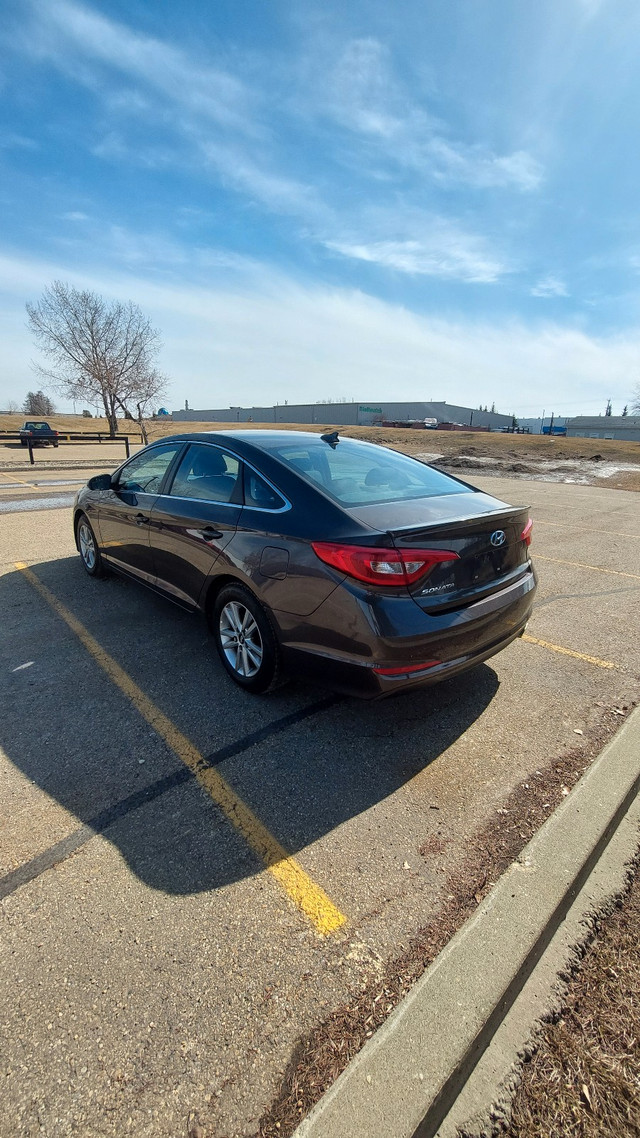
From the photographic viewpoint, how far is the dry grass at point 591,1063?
133 cm

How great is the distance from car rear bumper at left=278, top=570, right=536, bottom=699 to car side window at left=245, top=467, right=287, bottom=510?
29.1 inches

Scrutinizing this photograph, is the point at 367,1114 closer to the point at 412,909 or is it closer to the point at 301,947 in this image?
the point at 301,947

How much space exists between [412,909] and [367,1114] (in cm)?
64

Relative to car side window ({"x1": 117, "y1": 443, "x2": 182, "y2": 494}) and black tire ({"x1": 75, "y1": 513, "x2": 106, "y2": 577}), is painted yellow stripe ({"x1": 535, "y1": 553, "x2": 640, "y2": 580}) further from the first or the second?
black tire ({"x1": 75, "y1": 513, "x2": 106, "y2": 577})

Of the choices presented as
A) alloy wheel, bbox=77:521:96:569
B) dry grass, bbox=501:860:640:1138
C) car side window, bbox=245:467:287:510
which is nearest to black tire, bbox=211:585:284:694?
car side window, bbox=245:467:287:510

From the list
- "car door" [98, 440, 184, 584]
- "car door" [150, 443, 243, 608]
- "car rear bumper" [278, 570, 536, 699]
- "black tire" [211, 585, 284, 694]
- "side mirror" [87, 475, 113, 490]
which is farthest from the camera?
"side mirror" [87, 475, 113, 490]

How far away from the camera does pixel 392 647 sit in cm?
246

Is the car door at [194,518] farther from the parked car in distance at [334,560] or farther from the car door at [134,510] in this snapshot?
the car door at [134,510]

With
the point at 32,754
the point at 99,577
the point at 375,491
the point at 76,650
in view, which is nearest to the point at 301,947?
the point at 32,754

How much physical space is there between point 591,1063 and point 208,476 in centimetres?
342

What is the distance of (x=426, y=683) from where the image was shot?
2.58 meters

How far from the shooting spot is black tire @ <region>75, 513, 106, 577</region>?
5355 mm

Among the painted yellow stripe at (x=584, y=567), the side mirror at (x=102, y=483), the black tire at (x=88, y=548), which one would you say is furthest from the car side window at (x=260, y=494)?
the painted yellow stripe at (x=584, y=567)

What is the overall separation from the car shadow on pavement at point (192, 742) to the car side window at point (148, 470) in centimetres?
127
